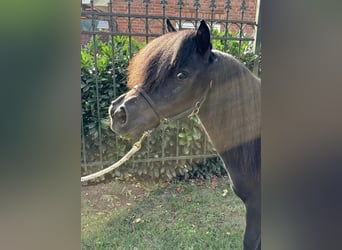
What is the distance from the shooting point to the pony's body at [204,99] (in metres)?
1.31

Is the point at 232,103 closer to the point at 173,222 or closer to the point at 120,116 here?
the point at 120,116

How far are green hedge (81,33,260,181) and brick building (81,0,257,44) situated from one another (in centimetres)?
8

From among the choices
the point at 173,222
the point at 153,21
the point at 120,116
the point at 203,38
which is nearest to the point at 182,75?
the point at 203,38

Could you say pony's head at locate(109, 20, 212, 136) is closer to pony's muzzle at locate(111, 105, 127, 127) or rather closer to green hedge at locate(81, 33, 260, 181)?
pony's muzzle at locate(111, 105, 127, 127)

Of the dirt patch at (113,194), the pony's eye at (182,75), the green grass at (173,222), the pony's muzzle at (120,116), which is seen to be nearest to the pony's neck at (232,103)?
the pony's eye at (182,75)

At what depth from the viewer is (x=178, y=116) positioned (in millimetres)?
1396

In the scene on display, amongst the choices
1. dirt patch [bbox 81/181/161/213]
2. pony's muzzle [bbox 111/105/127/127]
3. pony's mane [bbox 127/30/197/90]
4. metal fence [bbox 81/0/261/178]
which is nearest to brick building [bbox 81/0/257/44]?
metal fence [bbox 81/0/261/178]

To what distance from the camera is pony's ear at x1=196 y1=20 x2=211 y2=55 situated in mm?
1300

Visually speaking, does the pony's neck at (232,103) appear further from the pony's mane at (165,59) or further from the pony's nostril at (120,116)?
the pony's nostril at (120,116)
